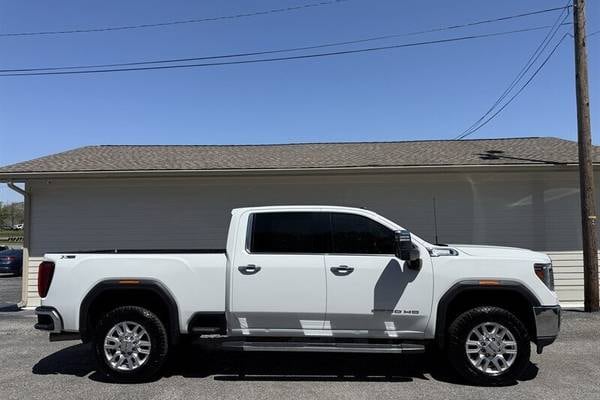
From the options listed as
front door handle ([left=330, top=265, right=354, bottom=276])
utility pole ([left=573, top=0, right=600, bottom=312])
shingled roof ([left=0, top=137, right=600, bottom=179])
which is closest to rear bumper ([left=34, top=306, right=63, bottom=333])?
front door handle ([left=330, top=265, right=354, bottom=276])

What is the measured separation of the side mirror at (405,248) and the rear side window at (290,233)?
818 millimetres

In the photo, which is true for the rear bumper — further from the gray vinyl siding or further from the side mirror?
the gray vinyl siding

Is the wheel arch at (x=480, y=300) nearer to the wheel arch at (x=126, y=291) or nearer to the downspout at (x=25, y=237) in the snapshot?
the wheel arch at (x=126, y=291)

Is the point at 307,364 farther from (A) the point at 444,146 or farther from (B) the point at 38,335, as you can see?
(A) the point at 444,146

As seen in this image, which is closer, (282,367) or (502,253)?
(502,253)

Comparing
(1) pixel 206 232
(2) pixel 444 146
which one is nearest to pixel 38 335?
(1) pixel 206 232

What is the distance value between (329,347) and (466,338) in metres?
1.55

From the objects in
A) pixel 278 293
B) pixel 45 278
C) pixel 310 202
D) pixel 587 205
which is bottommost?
pixel 278 293

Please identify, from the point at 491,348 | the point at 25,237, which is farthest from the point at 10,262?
the point at 491,348

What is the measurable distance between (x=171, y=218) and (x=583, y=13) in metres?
9.87

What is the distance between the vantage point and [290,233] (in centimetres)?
649

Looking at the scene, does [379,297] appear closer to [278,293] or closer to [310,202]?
[278,293]

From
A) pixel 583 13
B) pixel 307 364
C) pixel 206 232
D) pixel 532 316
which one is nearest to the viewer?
pixel 532 316

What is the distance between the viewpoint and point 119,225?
12.4m
